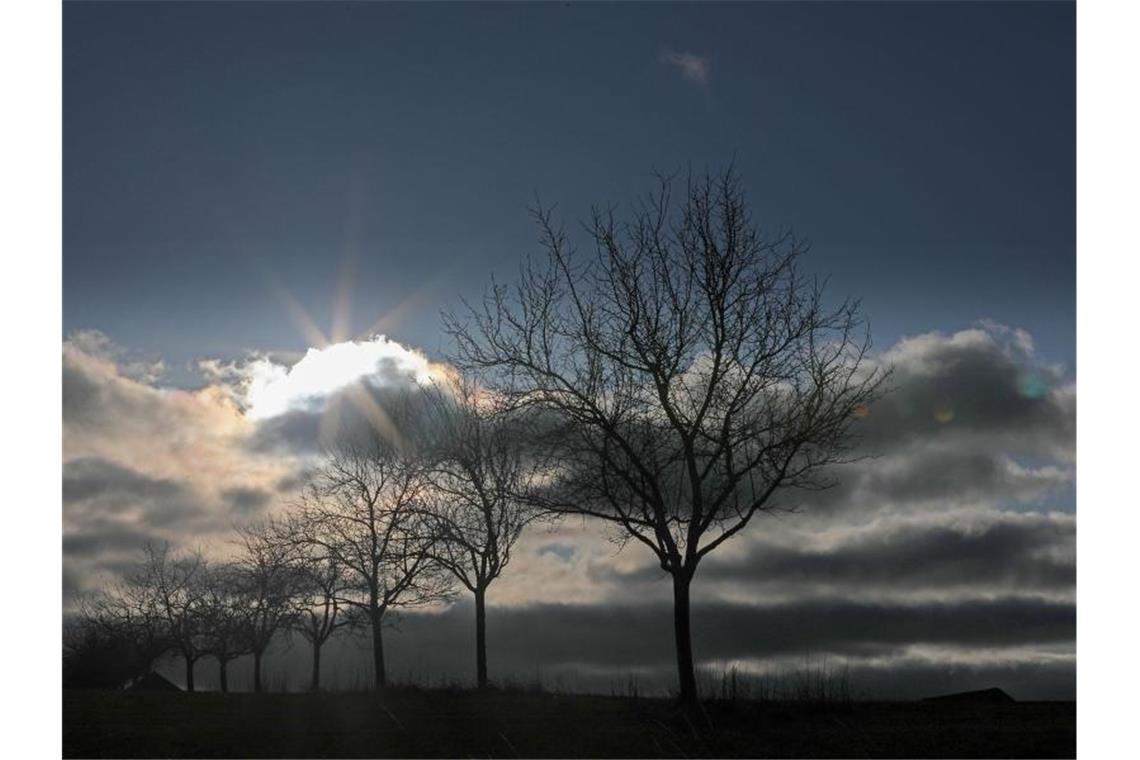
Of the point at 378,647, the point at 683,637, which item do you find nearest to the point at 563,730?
the point at 683,637

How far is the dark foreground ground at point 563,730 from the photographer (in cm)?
1631

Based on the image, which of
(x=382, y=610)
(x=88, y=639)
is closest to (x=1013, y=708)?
(x=382, y=610)

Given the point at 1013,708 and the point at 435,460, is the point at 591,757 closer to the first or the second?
the point at 1013,708

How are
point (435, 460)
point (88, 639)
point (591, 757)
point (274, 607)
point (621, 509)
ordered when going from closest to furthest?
point (591, 757)
point (621, 509)
point (435, 460)
point (274, 607)
point (88, 639)

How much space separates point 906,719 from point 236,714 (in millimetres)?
11684

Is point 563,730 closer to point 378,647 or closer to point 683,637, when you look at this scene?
point 683,637

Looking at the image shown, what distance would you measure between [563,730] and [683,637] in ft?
9.25

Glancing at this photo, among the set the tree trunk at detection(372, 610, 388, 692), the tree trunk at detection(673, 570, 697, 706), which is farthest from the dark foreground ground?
the tree trunk at detection(372, 610, 388, 692)

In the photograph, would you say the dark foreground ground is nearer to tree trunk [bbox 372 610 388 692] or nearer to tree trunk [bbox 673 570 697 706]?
tree trunk [bbox 673 570 697 706]

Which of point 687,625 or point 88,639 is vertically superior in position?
point 687,625

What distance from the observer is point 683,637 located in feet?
63.7

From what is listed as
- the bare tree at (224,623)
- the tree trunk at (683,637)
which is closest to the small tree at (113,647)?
the bare tree at (224,623)

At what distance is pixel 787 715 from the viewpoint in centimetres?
1916

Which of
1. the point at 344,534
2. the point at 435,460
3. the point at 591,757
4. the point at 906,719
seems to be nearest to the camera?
the point at 591,757
